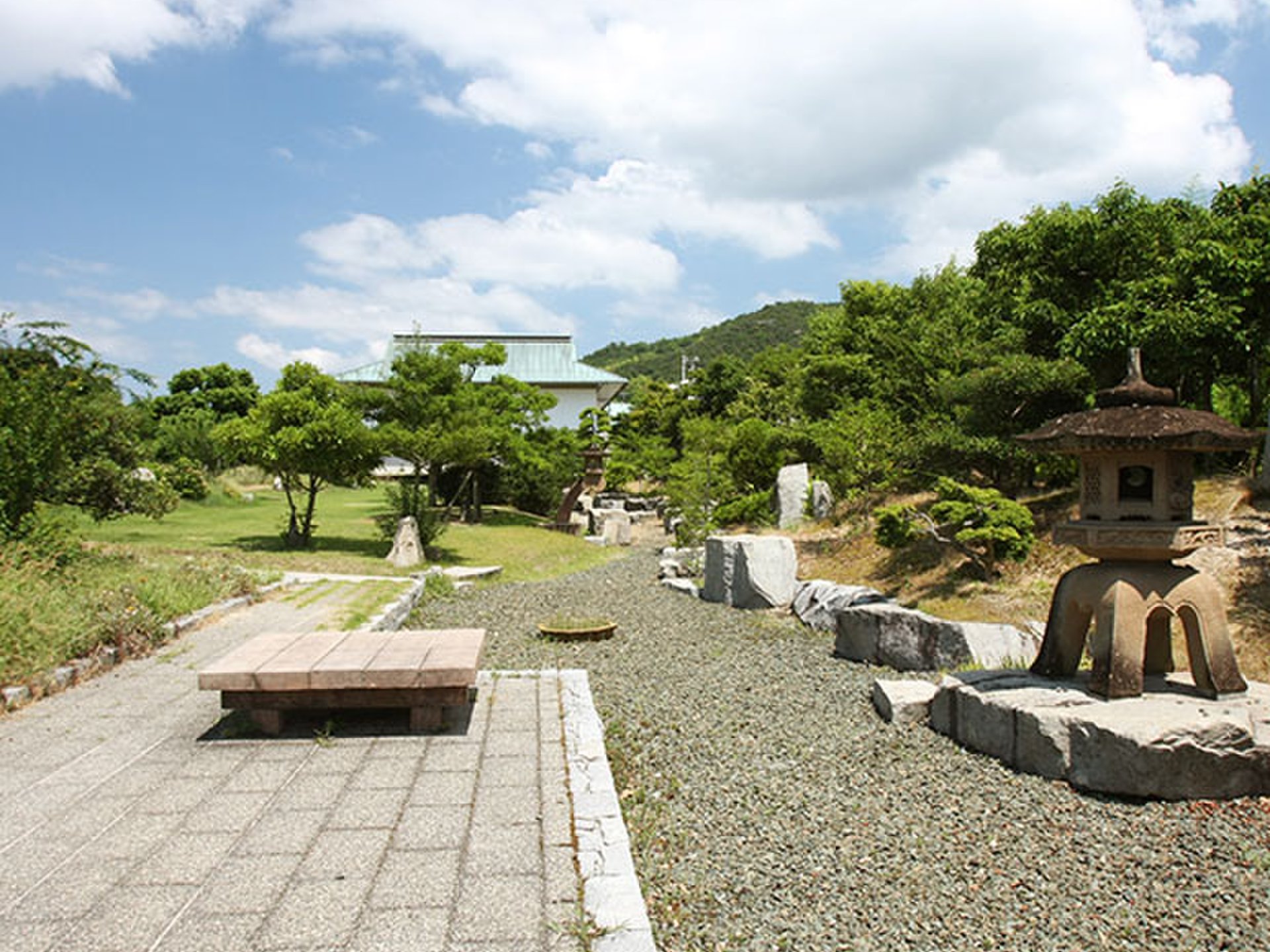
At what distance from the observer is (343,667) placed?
14.3 ft

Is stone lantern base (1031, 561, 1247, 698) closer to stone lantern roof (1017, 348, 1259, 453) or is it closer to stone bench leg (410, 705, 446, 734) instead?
stone lantern roof (1017, 348, 1259, 453)

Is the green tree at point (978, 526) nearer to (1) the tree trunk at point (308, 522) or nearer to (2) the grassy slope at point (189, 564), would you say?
(2) the grassy slope at point (189, 564)

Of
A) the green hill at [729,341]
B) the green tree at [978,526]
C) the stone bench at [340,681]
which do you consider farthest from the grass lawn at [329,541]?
the green hill at [729,341]

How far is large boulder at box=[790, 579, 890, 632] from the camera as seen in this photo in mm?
8336

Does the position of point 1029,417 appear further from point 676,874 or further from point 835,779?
point 676,874

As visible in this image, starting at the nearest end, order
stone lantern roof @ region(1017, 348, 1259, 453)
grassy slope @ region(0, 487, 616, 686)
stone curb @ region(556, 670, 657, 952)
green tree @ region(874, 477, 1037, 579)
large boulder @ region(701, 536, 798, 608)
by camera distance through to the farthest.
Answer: stone curb @ region(556, 670, 657, 952), stone lantern roof @ region(1017, 348, 1259, 453), grassy slope @ region(0, 487, 616, 686), green tree @ region(874, 477, 1037, 579), large boulder @ region(701, 536, 798, 608)

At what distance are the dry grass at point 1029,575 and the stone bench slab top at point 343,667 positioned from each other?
5.05 meters

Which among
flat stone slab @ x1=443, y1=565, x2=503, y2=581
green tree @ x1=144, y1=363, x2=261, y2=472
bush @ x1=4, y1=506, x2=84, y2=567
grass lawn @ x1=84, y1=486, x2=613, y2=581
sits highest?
green tree @ x1=144, y1=363, x2=261, y2=472

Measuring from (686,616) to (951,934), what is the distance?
668 centimetres

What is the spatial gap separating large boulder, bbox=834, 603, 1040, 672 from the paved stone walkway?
3.03 meters

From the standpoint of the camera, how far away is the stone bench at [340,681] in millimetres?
4254

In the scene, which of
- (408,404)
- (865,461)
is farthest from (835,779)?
(408,404)

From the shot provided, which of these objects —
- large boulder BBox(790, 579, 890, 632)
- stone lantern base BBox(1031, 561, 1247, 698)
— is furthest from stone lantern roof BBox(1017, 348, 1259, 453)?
large boulder BBox(790, 579, 890, 632)

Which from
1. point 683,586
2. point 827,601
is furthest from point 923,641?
point 683,586
